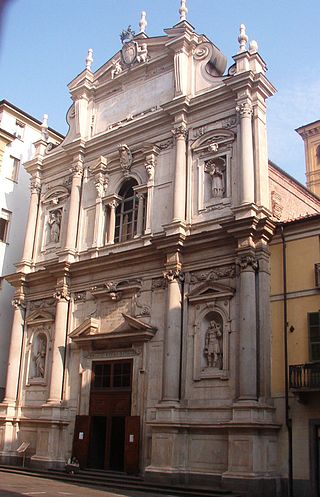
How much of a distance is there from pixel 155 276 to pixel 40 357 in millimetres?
7457

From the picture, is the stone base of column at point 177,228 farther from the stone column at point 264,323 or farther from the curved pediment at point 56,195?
the curved pediment at point 56,195

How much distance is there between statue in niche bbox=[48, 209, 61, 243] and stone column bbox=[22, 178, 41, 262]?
3.20 ft

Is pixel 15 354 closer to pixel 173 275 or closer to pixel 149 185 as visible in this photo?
pixel 173 275

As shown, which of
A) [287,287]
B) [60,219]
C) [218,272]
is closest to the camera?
[287,287]

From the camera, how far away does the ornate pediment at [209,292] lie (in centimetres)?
1927

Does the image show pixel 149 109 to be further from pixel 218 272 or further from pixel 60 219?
pixel 218 272

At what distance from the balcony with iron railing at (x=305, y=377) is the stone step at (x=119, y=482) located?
141 inches

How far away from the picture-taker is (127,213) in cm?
2450

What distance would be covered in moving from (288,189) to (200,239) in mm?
6859

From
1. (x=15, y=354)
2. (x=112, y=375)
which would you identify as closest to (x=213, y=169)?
(x=112, y=375)

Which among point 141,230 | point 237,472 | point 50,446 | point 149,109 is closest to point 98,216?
point 141,230

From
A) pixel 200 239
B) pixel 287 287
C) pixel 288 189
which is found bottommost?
pixel 287 287

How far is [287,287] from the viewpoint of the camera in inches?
720

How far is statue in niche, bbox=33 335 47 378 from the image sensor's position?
81.1ft
